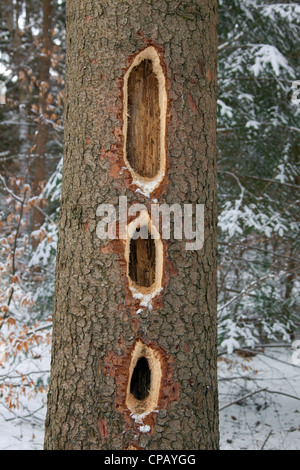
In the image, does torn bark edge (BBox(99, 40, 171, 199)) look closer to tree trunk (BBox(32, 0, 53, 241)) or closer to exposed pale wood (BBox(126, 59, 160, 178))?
exposed pale wood (BBox(126, 59, 160, 178))

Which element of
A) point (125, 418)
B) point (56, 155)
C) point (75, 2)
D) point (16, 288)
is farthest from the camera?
point (56, 155)

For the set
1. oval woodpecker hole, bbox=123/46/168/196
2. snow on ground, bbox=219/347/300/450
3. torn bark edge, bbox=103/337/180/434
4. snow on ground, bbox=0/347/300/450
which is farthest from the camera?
snow on ground, bbox=219/347/300/450

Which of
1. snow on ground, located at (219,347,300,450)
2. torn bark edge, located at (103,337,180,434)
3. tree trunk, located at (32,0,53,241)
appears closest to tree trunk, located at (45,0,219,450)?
torn bark edge, located at (103,337,180,434)

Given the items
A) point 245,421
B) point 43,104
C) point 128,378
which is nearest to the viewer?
point 128,378

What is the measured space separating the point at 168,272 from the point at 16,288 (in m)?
3.13

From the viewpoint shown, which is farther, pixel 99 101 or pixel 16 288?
pixel 16 288

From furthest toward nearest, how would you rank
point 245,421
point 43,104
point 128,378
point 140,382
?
point 43,104, point 245,421, point 140,382, point 128,378

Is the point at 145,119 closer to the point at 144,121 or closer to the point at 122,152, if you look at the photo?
the point at 144,121

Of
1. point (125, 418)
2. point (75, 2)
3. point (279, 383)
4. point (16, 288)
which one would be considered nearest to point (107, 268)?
point (125, 418)

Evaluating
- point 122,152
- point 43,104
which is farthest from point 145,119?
point 43,104

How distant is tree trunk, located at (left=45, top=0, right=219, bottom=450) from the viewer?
2.04 meters

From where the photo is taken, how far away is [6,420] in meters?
4.86

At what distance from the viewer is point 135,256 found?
225cm
